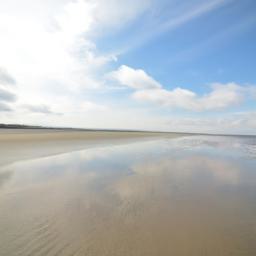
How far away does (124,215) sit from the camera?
405 centimetres

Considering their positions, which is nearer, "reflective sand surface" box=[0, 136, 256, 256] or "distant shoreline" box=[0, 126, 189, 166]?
"reflective sand surface" box=[0, 136, 256, 256]

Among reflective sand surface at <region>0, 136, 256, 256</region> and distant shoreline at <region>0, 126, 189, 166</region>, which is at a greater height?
distant shoreline at <region>0, 126, 189, 166</region>

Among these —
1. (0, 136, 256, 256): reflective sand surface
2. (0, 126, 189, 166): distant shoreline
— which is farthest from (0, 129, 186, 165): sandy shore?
(0, 136, 256, 256): reflective sand surface

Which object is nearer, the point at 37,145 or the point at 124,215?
the point at 124,215

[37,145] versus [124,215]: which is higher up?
[37,145]

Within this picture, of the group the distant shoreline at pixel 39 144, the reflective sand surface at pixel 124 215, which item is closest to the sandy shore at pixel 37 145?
the distant shoreline at pixel 39 144

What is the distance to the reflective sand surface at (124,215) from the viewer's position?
2969mm

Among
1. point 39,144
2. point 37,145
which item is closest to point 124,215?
point 37,145

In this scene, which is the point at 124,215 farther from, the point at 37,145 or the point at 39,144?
the point at 39,144

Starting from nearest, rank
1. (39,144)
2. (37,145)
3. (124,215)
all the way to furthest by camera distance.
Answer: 1. (124,215)
2. (37,145)
3. (39,144)

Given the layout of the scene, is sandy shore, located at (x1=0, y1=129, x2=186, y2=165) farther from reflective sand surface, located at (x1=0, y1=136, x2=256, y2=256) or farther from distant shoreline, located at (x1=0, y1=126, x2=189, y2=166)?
reflective sand surface, located at (x1=0, y1=136, x2=256, y2=256)

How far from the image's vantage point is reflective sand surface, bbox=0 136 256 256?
2969 mm

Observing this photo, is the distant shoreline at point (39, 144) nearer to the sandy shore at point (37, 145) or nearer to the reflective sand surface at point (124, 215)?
the sandy shore at point (37, 145)

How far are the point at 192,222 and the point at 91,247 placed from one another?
2201 mm
